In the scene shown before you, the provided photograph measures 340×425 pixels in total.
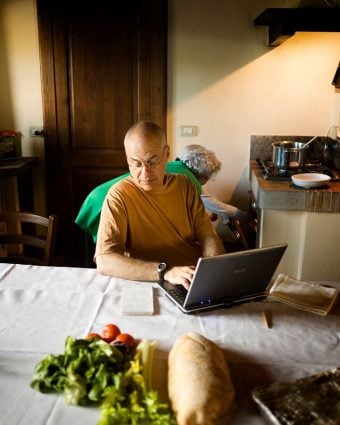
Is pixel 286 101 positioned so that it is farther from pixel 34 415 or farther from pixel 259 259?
pixel 34 415

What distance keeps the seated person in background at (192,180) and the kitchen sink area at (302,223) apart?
0.30m

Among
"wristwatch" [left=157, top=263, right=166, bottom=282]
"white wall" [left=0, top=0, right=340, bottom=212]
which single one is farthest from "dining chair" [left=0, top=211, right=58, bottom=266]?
"white wall" [left=0, top=0, right=340, bottom=212]

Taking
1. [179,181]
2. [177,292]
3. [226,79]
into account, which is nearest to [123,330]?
[177,292]

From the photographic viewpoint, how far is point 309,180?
8.33 ft

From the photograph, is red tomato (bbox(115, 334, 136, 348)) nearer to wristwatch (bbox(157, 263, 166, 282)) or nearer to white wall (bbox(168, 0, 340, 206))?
wristwatch (bbox(157, 263, 166, 282))

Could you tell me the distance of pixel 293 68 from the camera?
10.5 ft

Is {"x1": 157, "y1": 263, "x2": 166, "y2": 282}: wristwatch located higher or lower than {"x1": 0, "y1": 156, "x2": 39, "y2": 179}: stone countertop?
lower

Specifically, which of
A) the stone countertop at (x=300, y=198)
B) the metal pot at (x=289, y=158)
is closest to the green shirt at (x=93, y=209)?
the stone countertop at (x=300, y=198)

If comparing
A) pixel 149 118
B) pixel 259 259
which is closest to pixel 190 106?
pixel 149 118

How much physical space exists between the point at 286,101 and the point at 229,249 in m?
1.16

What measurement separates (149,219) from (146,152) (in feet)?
0.89

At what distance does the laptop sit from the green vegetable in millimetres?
307

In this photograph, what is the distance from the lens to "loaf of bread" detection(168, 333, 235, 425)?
88 cm

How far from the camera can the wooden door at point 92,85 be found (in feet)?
10.4
